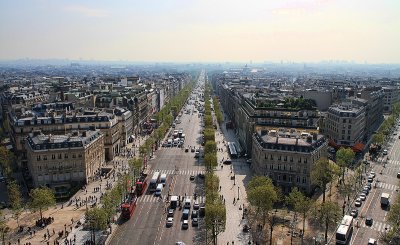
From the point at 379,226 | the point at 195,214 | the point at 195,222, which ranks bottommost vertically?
the point at 379,226

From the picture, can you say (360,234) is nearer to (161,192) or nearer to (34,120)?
(161,192)

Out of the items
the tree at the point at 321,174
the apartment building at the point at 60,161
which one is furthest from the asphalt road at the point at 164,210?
the tree at the point at 321,174

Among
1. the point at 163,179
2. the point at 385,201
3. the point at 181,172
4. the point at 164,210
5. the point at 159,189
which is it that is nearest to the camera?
the point at 164,210

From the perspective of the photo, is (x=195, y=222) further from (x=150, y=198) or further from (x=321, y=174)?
(x=321, y=174)

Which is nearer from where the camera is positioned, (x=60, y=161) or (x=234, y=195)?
(x=234, y=195)

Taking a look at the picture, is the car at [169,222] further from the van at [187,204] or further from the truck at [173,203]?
the van at [187,204]

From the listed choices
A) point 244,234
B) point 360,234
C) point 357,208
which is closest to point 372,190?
point 357,208

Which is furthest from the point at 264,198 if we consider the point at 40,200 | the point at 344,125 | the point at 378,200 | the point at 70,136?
the point at 344,125
